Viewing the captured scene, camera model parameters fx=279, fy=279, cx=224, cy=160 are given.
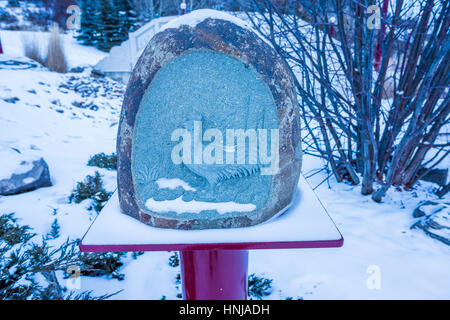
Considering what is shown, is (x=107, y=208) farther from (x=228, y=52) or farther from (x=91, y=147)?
(x=91, y=147)

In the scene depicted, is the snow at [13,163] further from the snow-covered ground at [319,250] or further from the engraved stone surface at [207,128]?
the engraved stone surface at [207,128]

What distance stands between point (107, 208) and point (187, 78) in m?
0.78

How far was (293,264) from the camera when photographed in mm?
2262

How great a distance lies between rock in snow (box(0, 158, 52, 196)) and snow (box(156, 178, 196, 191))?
218 centimetres

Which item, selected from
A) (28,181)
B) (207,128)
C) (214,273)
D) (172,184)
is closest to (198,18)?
(207,128)

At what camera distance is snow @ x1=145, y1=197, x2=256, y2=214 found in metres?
1.27

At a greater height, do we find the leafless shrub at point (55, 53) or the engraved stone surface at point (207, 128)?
the leafless shrub at point (55, 53)

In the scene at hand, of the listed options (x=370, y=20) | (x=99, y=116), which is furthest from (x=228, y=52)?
(x=99, y=116)

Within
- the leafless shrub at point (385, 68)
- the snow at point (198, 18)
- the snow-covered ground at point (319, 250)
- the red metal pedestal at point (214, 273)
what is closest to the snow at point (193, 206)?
the red metal pedestal at point (214, 273)

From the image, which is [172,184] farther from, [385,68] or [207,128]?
[385,68]

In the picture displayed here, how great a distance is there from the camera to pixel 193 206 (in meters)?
1.27

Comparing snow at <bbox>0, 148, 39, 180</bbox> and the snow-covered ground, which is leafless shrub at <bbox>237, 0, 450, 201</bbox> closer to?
the snow-covered ground

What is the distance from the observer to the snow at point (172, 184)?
1.29 m
